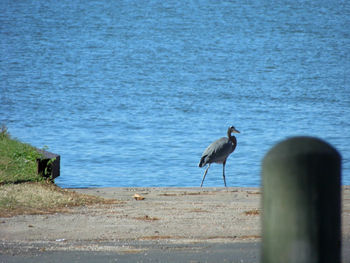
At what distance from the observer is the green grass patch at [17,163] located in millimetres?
10460

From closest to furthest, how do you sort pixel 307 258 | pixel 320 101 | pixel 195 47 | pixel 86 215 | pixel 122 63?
pixel 307 258, pixel 86 215, pixel 320 101, pixel 122 63, pixel 195 47

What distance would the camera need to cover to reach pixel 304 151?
238cm

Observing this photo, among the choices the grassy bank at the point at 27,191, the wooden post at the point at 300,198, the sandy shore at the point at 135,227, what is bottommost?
the sandy shore at the point at 135,227

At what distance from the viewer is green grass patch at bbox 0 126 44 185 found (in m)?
10.5

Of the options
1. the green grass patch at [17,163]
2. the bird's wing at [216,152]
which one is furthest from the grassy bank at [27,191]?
the bird's wing at [216,152]

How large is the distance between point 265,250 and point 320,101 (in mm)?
41726

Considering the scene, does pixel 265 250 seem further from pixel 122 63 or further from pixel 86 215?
pixel 122 63

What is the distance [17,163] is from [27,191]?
8.19ft

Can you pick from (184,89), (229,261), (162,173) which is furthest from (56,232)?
(184,89)

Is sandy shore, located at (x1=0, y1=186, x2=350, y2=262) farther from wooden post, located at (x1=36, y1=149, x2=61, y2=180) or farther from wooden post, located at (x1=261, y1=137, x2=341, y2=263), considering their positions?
wooden post, located at (x1=261, y1=137, x2=341, y2=263)

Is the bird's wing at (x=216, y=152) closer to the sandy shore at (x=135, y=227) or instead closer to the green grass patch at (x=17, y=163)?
the green grass patch at (x=17, y=163)

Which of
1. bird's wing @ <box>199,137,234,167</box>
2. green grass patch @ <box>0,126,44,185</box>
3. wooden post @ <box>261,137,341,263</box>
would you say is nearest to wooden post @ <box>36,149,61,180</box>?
green grass patch @ <box>0,126,44,185</box>

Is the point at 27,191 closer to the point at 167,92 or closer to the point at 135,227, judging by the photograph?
the point at 135,227

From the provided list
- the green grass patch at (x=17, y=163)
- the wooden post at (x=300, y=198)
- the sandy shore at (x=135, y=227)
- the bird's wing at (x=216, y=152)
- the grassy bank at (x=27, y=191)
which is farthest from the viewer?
the bird's wing at (x=216, y=152)
